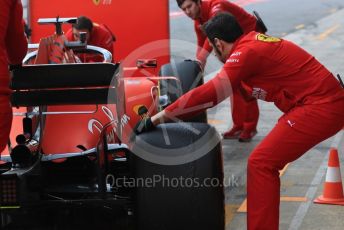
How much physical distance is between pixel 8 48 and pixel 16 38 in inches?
3.1

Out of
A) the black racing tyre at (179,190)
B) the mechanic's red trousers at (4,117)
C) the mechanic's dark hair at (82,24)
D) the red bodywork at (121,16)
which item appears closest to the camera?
the mechanic's red trousers at (4,117)

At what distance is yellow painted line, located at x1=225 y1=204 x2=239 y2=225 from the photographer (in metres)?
6.24

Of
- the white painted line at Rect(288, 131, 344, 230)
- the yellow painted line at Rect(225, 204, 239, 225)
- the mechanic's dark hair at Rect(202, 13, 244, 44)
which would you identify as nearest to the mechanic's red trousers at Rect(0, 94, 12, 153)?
the mechanic's dark hair at Rect(202, 13, 244, 44)

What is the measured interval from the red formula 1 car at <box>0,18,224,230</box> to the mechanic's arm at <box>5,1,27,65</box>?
85 millimetres

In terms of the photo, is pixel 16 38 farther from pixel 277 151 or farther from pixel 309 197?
pixel 309 197

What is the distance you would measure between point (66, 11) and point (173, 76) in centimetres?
368

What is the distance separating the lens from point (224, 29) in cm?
530

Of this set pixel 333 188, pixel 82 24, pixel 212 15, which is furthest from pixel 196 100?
pixel 82 24

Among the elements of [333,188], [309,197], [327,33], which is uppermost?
[333,188]

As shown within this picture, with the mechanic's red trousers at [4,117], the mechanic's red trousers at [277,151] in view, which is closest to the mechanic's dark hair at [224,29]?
the mechanic's red trousers at [277,151]

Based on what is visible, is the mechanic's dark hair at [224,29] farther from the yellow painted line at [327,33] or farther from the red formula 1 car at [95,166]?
the yellow painted line at [327,33]

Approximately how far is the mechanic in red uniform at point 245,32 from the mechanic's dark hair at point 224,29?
10.3 ft

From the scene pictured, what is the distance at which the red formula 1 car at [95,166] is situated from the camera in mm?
4789

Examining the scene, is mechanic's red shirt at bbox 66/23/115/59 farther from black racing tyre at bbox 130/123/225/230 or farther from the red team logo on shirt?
black racing tyre at bbox 130/123/225/230
